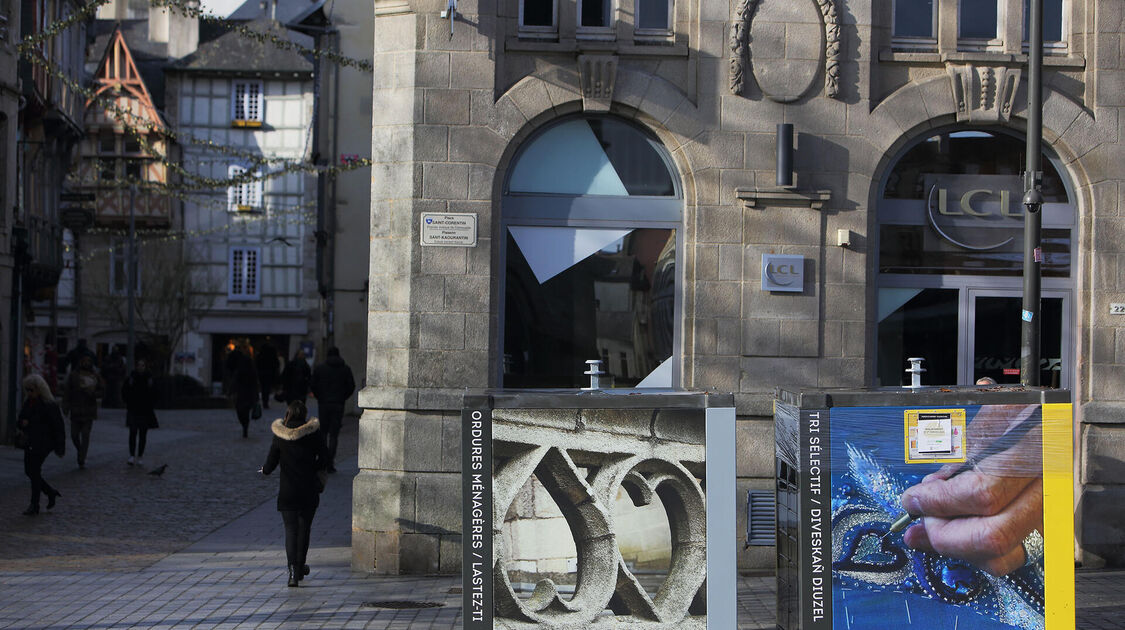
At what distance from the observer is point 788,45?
1127 cm

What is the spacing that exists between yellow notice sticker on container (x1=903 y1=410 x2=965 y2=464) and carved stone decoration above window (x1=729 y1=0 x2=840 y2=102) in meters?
4.61

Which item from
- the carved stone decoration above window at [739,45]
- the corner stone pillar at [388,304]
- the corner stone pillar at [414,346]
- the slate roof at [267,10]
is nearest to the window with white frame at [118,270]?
the slate roof at [267,10]

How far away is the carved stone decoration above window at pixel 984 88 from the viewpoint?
448 inches

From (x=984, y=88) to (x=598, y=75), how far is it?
336 cm

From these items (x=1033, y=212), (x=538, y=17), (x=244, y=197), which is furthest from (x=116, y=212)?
A: (x=1033, y=212)

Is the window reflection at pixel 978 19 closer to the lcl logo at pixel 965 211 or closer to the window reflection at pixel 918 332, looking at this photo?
the lcl logo at pixel 965 211

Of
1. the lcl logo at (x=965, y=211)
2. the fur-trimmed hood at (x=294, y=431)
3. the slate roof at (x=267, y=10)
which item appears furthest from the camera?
the slate roof at (x=267, y=10)

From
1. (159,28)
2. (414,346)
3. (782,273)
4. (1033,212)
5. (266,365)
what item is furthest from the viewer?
(159,28)

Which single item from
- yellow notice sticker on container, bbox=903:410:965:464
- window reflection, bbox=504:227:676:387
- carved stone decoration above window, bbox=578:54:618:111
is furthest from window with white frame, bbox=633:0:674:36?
yellow notice sticker on container, bbox=903:410:965:464

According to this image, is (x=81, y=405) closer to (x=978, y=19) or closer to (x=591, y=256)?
(x=591, y=256)

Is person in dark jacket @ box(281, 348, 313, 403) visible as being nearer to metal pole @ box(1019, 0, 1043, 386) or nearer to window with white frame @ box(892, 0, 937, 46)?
window with white frame @ box(892, 0, 937, 46)

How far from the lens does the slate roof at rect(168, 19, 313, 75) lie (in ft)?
179

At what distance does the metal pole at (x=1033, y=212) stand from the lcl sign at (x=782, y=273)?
72.0 inches

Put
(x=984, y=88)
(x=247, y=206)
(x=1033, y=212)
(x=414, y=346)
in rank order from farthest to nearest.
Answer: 1. (x=247, y=206)
2. (x=984, y=88)
3. (x=414, y=346)
4. (x=1033, y=212)
